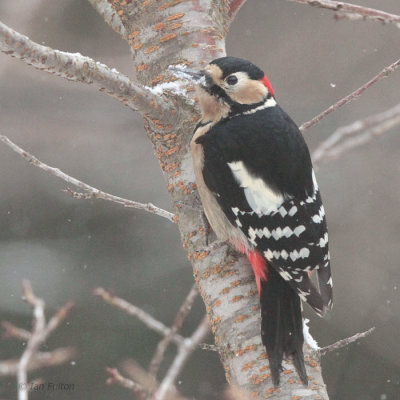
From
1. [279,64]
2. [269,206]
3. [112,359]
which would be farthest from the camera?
[279,64]

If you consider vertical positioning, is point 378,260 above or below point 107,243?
below

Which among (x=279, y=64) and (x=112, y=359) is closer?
(x=112, y=359)

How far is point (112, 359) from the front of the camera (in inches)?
227

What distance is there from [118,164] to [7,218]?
3.38 ft

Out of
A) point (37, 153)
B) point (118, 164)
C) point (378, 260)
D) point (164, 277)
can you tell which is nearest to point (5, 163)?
point (37, 153)

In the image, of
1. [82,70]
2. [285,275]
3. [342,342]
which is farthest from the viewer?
[285,275]

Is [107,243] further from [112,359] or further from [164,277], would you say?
[112,359]

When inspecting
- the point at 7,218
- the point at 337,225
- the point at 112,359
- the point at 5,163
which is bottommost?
the point at 112,359

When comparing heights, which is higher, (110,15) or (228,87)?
(110,15)

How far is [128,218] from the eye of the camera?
21.0 ft

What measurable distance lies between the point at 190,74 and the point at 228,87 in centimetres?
21

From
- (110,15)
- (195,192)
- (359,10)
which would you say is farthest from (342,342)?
(110,15)

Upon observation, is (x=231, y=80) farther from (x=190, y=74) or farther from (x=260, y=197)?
(x=260, y=197)

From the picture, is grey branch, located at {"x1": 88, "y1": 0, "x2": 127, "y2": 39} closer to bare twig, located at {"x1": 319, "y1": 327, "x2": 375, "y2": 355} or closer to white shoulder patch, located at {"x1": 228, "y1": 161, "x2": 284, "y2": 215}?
white shoulder patch, located at {"x1": 228, "y1": 161, "x2": 284, "y2": 215}
